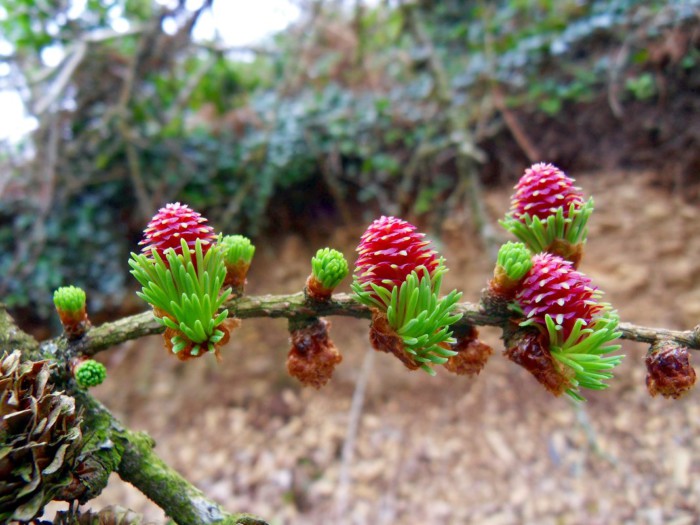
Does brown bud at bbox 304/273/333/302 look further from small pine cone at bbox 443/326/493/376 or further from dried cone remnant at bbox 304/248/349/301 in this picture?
small pine cone at bbox 443/326/493/376

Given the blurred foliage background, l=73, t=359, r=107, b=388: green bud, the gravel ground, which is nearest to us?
l=73, t=359, r=107, b=388: green bud

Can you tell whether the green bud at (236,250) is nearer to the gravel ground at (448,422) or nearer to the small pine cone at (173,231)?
the small pine cone at (173,231)

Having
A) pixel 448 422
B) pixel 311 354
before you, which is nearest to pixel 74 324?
pixel 311 354

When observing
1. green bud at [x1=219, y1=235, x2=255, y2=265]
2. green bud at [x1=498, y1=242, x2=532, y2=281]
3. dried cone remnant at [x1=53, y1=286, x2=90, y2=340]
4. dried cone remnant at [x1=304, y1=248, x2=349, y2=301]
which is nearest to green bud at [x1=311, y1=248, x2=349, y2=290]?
Answer: dried cone remnant at [x1=304, y1=248, x2=349, y2=301]

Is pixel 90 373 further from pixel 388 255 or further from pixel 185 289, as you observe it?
pixel 388 255

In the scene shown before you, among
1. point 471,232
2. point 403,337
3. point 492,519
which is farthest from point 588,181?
point 403,337
